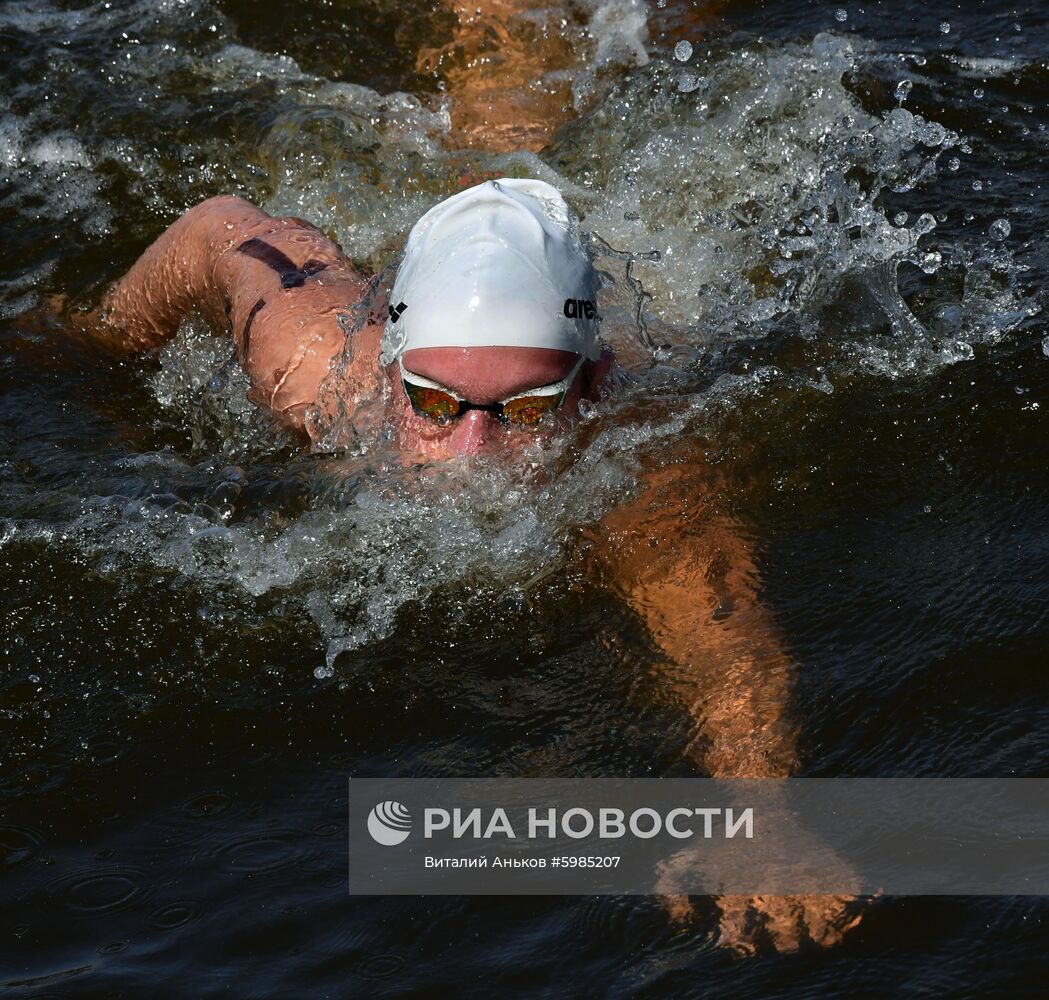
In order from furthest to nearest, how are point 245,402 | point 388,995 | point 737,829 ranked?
point 245,402, point 737,829, point 388,995

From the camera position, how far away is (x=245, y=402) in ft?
17.4

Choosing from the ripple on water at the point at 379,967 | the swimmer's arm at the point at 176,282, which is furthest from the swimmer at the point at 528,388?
the ripple on water at the point at 379,967

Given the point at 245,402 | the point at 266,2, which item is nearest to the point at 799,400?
the point at 245,402

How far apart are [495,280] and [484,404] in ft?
1.36

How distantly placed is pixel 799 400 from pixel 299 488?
70.9 inches

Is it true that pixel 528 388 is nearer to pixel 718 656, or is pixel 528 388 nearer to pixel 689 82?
pixel 718 656

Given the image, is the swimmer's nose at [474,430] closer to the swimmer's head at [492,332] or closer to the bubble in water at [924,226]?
the swimmer's head at [492,332]

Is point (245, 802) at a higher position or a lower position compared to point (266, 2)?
lower

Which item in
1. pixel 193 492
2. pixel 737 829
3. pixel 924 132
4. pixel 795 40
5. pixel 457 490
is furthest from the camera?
pixel 795 40

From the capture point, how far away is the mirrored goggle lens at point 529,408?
4250 mm

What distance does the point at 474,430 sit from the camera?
4.22m

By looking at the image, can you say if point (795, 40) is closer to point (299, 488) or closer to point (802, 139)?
point (802, 139)

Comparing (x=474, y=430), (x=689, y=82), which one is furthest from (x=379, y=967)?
(x=689, y=82)

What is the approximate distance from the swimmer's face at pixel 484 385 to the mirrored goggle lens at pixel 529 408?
0.05ft
